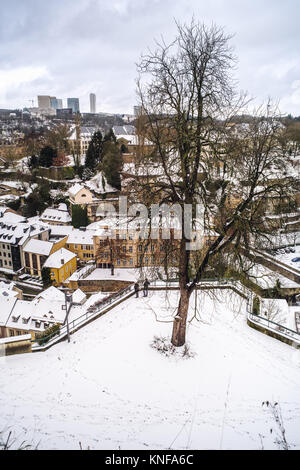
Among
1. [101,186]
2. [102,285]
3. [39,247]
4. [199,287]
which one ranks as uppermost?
[199,287]

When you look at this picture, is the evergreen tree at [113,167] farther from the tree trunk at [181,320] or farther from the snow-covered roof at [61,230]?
the tree trunk at [181,320]

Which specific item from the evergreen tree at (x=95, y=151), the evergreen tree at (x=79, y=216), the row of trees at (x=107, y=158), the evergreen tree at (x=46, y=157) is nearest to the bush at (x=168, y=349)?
the row of trees at (x=107, y=158)

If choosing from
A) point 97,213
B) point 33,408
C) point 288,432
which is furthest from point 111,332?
point 97,213

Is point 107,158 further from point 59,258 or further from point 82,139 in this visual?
point 82,139

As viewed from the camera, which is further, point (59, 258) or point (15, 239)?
point (15, 239)

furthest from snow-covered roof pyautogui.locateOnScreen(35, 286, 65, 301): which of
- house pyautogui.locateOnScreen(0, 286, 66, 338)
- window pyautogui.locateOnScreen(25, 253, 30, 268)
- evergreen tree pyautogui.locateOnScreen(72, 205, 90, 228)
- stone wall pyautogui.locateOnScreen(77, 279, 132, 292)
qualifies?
evergreen tree pyautogui.locateOnScreen(72, 205, 90, 228)

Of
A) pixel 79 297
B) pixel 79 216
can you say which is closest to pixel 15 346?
pixel 79 297
